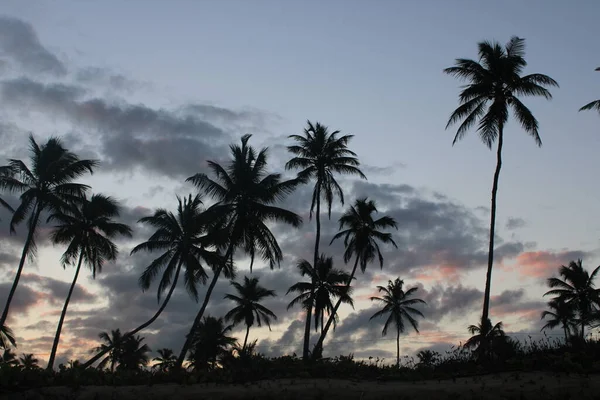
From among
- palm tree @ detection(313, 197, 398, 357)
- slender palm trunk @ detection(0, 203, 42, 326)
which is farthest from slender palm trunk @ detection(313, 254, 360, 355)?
slender palm trunk @ detection(0, 203, 42, 326)

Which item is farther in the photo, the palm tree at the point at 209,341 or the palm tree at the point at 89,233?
the palm tree at the point at 209,341

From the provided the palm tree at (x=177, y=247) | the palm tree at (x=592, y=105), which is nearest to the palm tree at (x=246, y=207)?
the palm tree at (x=177, y=247)

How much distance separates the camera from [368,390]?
55.3 feet

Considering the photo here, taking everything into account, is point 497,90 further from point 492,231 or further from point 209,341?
point 209,341

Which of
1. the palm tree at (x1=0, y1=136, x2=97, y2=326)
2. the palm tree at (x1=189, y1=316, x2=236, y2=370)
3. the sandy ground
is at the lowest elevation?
the sandy ground

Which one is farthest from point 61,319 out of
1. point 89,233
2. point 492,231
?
point 492,231

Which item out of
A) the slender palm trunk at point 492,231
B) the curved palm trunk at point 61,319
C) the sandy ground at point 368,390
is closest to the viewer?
the sandy ground at point 368,390

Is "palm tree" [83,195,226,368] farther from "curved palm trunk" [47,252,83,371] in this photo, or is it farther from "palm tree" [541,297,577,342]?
"palm tree" [541,297,577,342]

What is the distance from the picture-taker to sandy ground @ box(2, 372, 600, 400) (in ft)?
50.3

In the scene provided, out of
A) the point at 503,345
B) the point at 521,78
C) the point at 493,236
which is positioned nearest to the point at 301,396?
the point at 503,345

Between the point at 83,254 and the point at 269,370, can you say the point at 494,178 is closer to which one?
the point at 269,370

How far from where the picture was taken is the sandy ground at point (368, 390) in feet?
50.3

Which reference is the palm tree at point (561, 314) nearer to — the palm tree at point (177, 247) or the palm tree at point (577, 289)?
the palm tree at point (577, 289)

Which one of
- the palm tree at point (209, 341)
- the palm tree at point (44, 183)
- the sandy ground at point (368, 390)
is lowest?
the sandy ground at point (368, 390)
